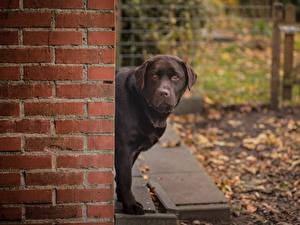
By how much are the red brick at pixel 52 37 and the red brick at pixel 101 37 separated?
6 cm

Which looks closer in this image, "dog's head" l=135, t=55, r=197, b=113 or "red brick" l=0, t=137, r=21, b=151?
"red brick" l=0, t=137, r=21, b=151

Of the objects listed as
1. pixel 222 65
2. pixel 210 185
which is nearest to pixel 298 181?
pixel 210 185

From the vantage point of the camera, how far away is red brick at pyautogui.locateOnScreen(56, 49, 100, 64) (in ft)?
12.4

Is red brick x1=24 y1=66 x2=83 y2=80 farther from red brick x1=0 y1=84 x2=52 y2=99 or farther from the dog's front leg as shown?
the dog's front leg

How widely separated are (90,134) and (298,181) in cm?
277

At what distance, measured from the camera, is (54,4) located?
147 inches

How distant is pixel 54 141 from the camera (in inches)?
153

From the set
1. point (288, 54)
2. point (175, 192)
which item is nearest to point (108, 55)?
point (175, 192)

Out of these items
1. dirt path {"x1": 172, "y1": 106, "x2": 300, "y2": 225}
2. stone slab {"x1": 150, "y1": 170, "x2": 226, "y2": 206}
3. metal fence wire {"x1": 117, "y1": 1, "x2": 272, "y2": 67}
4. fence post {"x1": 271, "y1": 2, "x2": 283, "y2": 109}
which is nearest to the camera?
stone slab {"x1": 150, "y1": 170, "x2": 226, "y2": 206}

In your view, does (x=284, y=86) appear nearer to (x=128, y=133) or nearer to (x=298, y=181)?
(x=298, y=181)

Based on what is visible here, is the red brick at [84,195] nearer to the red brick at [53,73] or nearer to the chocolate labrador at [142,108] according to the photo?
the chocolate labrador at [142,108]

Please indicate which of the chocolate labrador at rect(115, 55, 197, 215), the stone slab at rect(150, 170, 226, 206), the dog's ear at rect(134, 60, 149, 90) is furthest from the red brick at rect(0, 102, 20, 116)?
the stone slab at rect(150, 170, 226, 206)

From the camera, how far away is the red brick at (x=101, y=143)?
3.93m

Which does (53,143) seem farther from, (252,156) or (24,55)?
(252,156)
